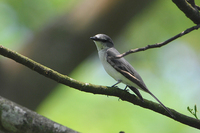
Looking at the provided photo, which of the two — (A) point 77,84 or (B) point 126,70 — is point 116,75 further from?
(A) point 77,84

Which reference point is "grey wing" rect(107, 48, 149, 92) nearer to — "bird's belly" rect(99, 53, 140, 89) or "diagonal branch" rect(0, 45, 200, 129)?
"bird's belly" rect(99, 53, 140, 89)

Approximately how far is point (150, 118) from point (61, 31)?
4.55m

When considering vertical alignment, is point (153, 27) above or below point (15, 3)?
below

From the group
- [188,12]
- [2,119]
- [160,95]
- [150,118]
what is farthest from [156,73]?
[2,119]

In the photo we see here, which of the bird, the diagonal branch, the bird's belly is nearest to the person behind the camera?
the diagonal branch

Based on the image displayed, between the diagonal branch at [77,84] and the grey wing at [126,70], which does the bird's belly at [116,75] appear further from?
the diagonal branch at [77,84]

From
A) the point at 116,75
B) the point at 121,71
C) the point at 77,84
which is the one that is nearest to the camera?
the point at 77,84

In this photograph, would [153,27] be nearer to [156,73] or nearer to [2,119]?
[156,73]

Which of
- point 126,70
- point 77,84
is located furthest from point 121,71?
point 77,84

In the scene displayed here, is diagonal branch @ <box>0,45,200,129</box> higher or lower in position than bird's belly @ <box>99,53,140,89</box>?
lower

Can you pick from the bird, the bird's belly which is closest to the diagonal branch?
the bird

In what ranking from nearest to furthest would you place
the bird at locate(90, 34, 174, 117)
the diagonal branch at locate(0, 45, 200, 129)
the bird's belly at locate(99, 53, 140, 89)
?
1. the diagonal branch at locate(0, 45, 200, 129)
2. the bird at locate(90, 34, 174, 117)
3. the bird's belly at locate(99, 53, 140, 89)

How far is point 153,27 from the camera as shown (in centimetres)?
882

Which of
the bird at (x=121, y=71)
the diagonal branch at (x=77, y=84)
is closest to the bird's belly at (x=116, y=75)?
the bird at (x=121, y=71)
